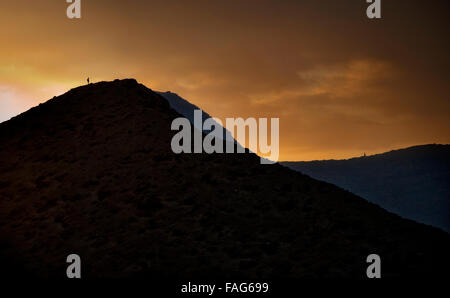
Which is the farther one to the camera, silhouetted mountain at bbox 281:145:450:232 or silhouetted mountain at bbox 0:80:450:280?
silhouetted mountain at bbox 281:145:450:232

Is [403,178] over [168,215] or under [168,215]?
over

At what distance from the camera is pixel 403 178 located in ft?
509

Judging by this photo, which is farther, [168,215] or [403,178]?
[403,178]

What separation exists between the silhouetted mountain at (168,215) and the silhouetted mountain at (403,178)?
125 meters

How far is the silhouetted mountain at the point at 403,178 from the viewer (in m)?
139

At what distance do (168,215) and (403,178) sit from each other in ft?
500

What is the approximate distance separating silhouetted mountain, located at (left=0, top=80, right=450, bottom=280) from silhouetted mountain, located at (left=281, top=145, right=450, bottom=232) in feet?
411

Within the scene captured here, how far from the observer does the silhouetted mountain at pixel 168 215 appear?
1608 centimetres

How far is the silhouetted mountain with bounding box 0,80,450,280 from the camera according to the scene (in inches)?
633

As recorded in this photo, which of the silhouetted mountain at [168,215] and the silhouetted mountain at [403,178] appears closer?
the silhouetted mountain at [168,215]

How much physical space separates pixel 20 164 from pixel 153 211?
10075mm

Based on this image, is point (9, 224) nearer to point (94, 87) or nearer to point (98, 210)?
point (98, 210)
